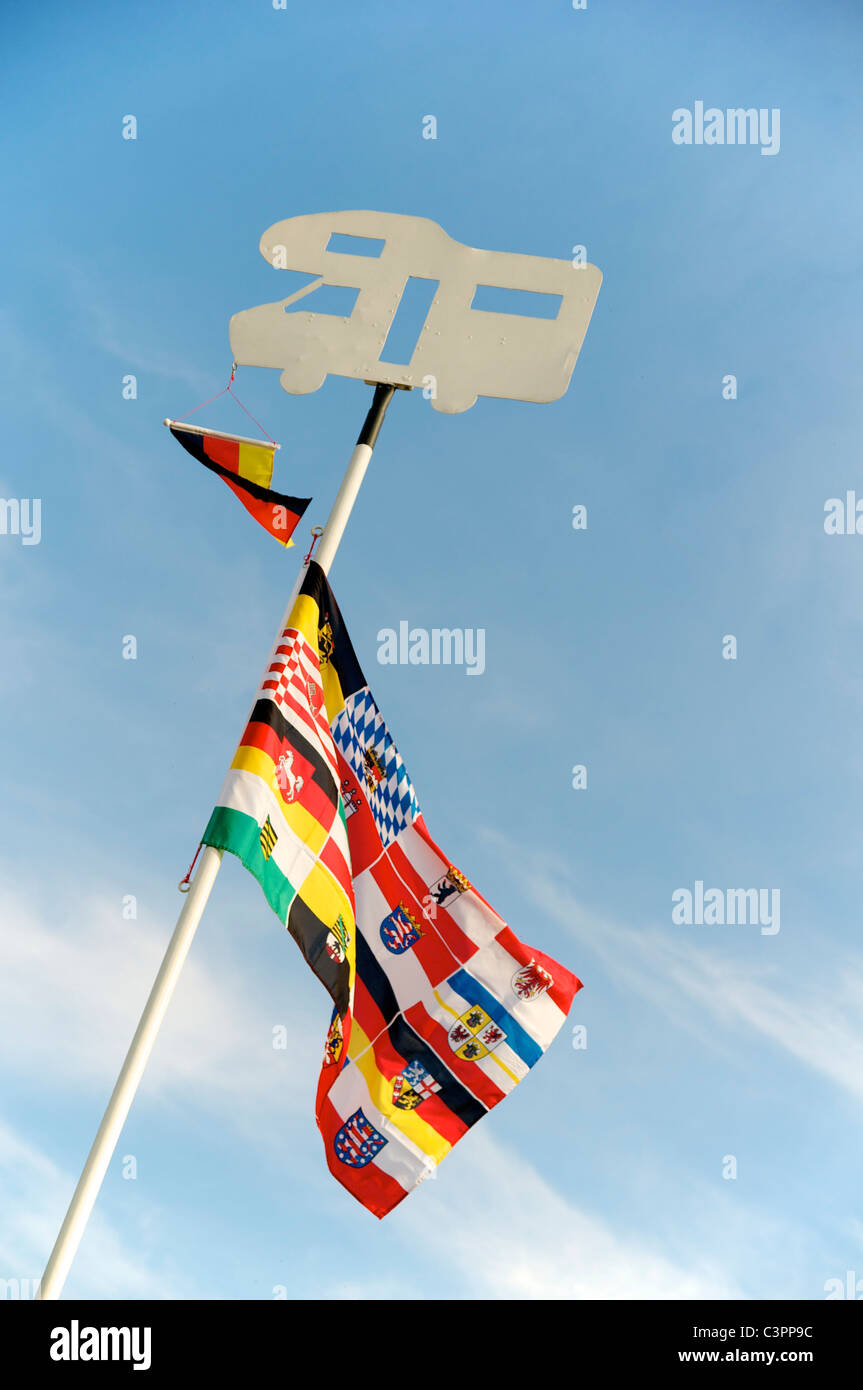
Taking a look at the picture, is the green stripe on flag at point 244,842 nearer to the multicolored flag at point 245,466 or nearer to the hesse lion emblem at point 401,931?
the hesse lion emblem at point 401,931

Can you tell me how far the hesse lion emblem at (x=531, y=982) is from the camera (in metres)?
7.93

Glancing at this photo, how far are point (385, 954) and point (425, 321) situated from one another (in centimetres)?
484

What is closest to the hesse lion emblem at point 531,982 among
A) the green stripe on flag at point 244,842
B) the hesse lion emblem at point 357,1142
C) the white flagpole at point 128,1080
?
the hesse lion emblem at point 357,1142

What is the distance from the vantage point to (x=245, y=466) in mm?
7184

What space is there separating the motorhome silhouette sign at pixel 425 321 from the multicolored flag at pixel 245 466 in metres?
0.92

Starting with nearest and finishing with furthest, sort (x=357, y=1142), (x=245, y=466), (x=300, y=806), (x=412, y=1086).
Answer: (x=300, y=806) < (x=245, y=466) < (x=357, y=1142) < (x=412, y=1086)

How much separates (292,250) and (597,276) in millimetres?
2401

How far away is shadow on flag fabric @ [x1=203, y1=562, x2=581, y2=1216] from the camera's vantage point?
708 centimetres

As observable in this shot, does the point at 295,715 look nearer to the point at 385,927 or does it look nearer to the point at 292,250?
the point at 385,927

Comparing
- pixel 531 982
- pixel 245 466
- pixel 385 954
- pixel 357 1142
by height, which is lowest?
pixel 357 1142

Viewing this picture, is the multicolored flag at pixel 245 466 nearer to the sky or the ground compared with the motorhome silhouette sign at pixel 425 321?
nearer to the ground

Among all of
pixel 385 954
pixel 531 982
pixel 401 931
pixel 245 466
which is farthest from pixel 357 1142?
pixel 245 466

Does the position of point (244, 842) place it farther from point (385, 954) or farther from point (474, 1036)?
point (474, 1036)
